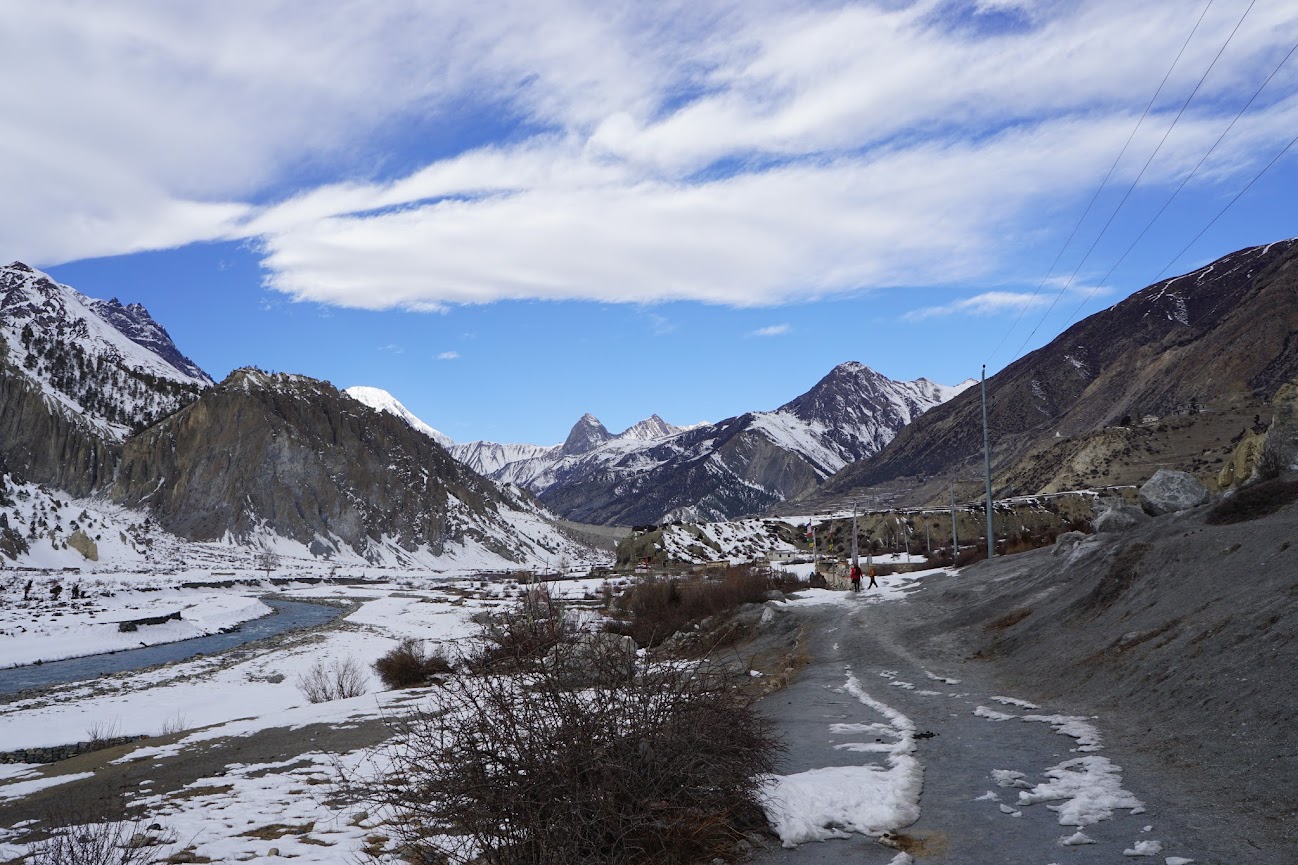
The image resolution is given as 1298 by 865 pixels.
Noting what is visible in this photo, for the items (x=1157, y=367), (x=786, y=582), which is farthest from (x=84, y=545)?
(x=1157, y=367)

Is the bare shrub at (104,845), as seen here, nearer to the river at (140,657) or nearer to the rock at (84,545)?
the river at (140,657)

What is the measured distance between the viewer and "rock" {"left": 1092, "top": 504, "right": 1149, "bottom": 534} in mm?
22656

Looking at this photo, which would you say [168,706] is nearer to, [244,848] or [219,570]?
[244,848]

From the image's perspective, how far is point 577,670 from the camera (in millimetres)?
7047

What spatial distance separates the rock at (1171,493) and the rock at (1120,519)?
36 centimetres

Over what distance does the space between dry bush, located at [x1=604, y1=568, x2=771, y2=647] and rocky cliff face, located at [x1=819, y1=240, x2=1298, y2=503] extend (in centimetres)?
7184

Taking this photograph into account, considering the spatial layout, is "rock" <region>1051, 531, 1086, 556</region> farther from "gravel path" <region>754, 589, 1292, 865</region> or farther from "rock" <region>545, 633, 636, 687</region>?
"rock" <region>545, 633, 636, 687</region>

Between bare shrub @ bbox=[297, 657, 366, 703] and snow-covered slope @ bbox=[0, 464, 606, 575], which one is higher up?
snow-covered slope @ bbox=[0, 464, 606, 575]

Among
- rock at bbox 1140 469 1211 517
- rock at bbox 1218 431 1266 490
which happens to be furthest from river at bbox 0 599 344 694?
rock at bbox 1218 431 1266 490

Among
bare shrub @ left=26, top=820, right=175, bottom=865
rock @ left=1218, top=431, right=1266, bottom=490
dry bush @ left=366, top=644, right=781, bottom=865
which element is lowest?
bare shrub @ left=26, top=820, right=175, bottom=865

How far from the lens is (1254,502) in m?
17.3

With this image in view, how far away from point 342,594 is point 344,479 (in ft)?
225

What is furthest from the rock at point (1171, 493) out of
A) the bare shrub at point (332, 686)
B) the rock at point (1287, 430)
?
the bare shrub at point (332, 686)

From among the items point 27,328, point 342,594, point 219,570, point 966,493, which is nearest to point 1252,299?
point 966,493
